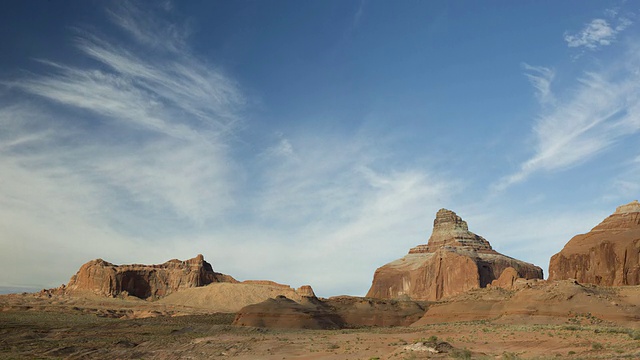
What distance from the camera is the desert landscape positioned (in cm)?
4459

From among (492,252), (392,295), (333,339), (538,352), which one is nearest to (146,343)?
(333,339)

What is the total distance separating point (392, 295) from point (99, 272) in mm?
91933

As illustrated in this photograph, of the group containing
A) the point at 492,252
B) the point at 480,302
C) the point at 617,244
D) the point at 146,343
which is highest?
the point at 492,252

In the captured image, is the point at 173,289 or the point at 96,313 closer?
the point at 96,313

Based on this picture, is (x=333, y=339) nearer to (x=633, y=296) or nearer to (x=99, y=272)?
(x=633, y=296)

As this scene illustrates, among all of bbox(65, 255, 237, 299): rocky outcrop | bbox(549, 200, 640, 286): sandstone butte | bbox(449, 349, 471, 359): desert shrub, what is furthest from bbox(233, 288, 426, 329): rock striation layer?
bbox(65, 255, 237, 299): rocky outcrop

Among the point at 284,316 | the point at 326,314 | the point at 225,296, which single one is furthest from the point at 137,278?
the point at 284,316

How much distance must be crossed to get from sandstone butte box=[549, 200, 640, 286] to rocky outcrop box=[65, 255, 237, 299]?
122m

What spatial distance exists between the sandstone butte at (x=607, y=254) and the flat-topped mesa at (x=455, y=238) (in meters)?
68.5

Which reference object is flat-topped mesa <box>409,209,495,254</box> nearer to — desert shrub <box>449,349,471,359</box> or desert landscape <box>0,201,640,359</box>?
desert landscape <box>0,201,640,359</box>

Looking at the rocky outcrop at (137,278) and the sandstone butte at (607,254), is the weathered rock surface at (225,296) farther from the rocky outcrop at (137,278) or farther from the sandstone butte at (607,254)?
the sandstone butte at (607,254)

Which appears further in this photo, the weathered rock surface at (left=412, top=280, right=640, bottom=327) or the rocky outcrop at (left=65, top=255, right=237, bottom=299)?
the rocky outcrop at (left=65, top=255, right=237, bottom=299)

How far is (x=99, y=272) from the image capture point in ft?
590

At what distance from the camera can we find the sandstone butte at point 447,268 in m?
155
